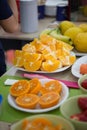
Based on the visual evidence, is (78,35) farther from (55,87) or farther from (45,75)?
(55,87)

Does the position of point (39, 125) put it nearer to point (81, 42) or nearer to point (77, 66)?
point (77, 66)

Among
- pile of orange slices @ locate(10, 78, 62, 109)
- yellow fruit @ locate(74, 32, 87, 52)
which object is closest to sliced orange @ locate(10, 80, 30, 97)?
pile of orange slices @ locate(10, 78, 62, 109)

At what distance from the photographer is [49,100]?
764 millimetres

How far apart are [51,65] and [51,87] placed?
17 cm

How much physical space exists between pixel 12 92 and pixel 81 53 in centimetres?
42

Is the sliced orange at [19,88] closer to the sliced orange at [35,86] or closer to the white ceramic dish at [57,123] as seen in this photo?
the sliced orange at [35,86]

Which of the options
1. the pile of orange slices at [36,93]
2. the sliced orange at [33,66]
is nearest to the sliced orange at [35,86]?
the pile of orange slices at [36,93]

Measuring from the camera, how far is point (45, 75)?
0.99 m

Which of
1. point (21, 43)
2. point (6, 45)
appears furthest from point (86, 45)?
point (6, 45)

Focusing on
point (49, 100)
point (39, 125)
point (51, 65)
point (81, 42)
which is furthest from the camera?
point (81, 42)

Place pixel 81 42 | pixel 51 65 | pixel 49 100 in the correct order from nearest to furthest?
pixel 49 100 → pixel 51 65 → pixel 81 42

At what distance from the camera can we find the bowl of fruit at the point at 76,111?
611mm

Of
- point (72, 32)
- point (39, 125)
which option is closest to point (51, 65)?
point (72, 32)

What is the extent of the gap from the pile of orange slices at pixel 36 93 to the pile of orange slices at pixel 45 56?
0.13 meters
